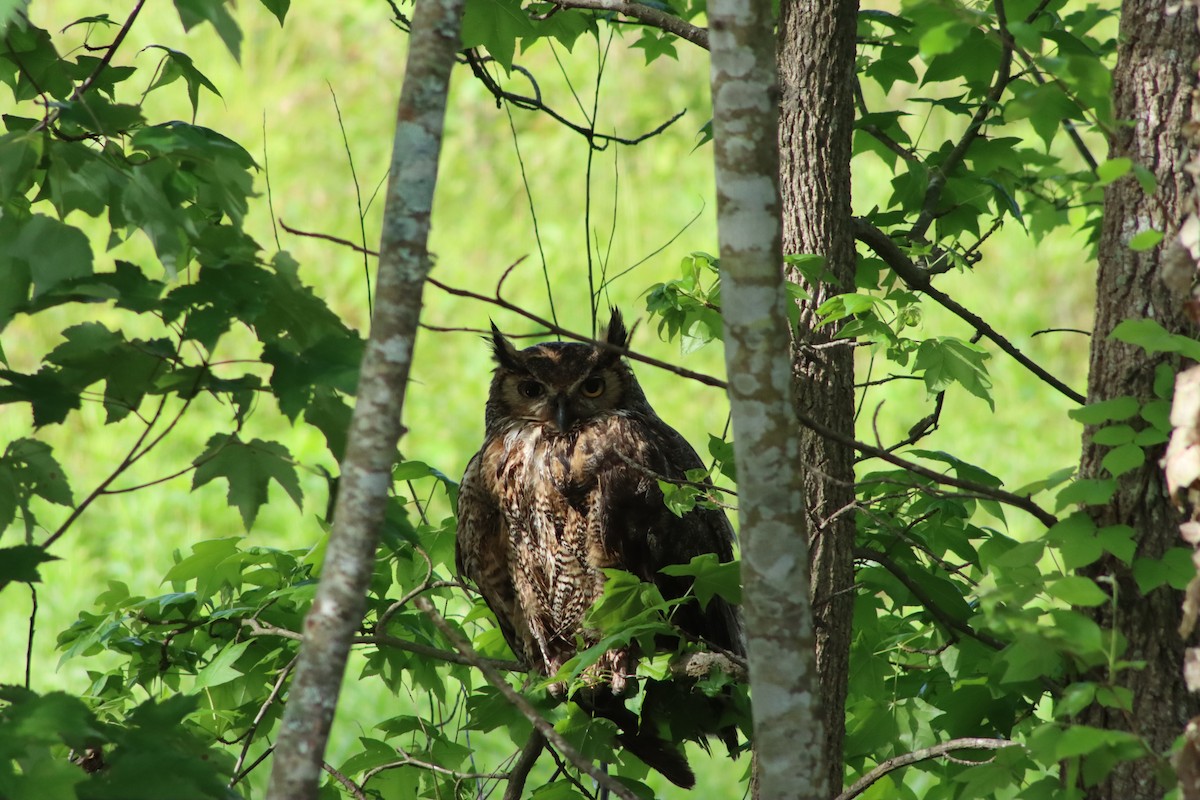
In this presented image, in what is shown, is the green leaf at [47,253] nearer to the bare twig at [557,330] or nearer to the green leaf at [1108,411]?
the bare twig at [557,330]

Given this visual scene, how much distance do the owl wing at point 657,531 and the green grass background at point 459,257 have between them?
2.59m

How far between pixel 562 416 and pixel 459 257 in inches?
167

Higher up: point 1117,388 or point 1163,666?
point 1117,388

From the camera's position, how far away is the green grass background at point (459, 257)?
19.6 ft

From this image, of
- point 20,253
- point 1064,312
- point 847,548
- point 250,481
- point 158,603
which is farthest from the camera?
point 1064,312

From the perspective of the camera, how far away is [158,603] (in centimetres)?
228

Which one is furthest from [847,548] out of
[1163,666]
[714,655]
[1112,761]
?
[1112,761]

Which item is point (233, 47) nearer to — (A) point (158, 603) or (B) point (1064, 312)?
(A) point (158, 603)

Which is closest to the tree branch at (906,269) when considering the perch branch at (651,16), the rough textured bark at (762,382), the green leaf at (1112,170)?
the perch branch at (651,16)

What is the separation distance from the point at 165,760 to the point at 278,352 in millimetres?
487

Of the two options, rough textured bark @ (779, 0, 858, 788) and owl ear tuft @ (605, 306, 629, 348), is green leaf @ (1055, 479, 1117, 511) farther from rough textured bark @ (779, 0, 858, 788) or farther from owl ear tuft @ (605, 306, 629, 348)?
owl ear tuft @ (605, 306, 629, 348)

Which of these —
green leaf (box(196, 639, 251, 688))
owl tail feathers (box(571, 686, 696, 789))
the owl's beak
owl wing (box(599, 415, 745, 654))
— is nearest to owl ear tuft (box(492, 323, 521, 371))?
the owl's beak

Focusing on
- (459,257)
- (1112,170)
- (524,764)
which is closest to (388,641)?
(524,764)

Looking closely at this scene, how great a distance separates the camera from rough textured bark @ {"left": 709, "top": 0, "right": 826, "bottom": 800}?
1387 mm
